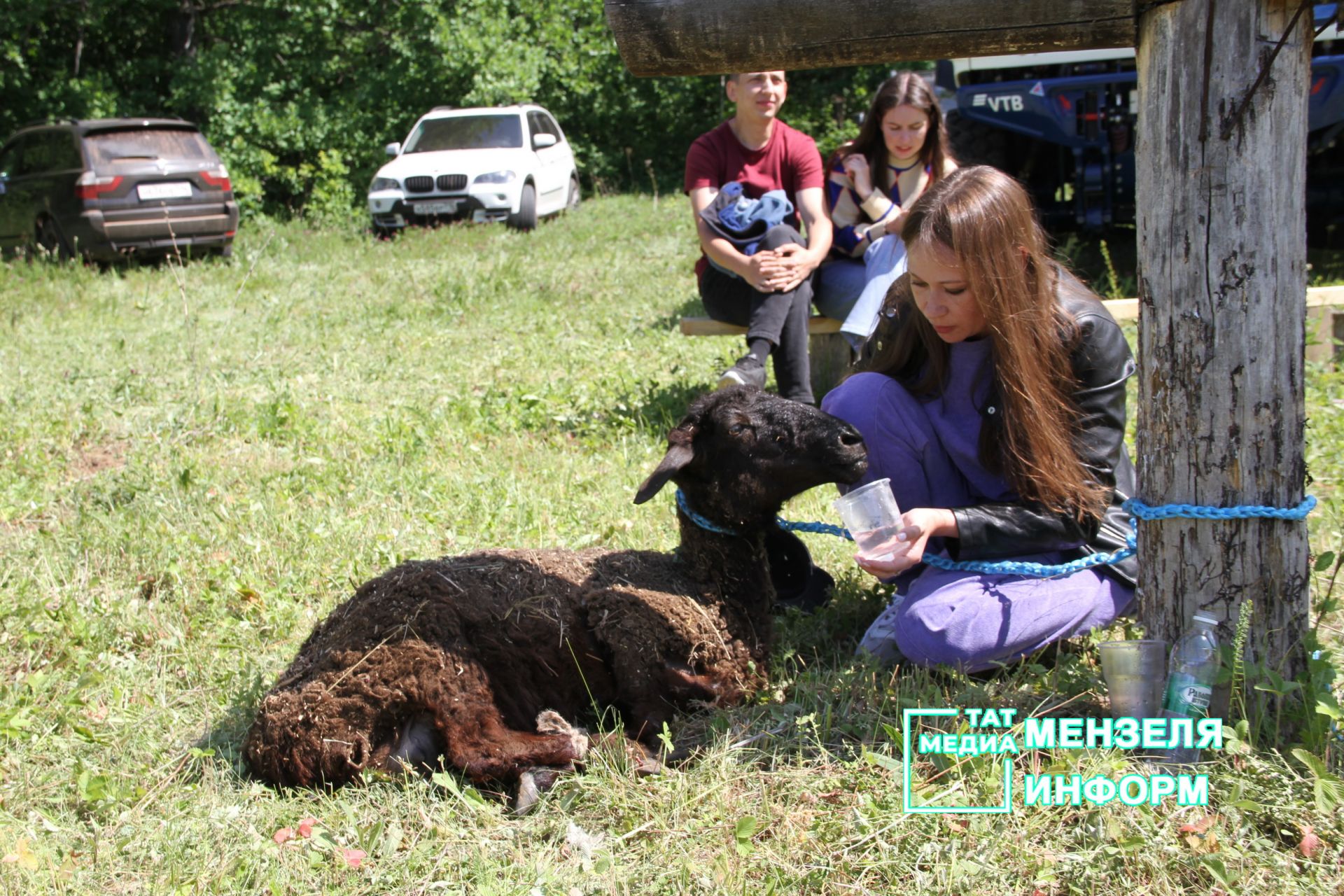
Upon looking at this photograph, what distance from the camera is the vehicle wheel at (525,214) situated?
15.6m

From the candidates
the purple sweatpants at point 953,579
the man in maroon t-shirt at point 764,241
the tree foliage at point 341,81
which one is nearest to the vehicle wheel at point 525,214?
the tree foliage at point 341,81

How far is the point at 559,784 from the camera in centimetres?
297

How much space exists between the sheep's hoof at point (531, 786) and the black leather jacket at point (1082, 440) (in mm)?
1344

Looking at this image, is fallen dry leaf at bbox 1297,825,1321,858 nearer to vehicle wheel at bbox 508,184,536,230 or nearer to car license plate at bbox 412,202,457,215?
vehicle wheel at bbox 508,184,536,230

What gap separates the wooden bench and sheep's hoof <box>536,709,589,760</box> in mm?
3299

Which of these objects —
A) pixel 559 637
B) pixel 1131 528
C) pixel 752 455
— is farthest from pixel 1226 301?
pixel 559 637

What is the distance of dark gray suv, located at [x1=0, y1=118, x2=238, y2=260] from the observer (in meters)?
13.5

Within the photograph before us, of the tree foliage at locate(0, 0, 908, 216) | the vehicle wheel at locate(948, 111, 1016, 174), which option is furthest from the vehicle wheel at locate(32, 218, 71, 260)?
the vehicle wheel at locate(948, 111, 1016, 174)

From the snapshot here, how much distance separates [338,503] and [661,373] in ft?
8.60

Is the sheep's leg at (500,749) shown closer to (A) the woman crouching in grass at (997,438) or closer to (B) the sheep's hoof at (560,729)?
(B) the sheep's hoof at (560,729)

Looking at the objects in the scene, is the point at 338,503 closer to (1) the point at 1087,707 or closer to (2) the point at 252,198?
(1) the point at 1087,707

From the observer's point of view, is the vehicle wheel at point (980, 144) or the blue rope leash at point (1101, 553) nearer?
the blue rope leash at point (1101, 553)

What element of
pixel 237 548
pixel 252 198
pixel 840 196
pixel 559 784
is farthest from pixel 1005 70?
pixel 252 198

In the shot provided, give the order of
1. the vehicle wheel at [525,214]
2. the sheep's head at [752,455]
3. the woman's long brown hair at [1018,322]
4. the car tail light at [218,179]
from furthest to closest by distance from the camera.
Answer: the vehicle wheel at [525,214], the car tail light at [218,179], the sheep's head at [752,455], the woman's long brown hair at [1018,322]
